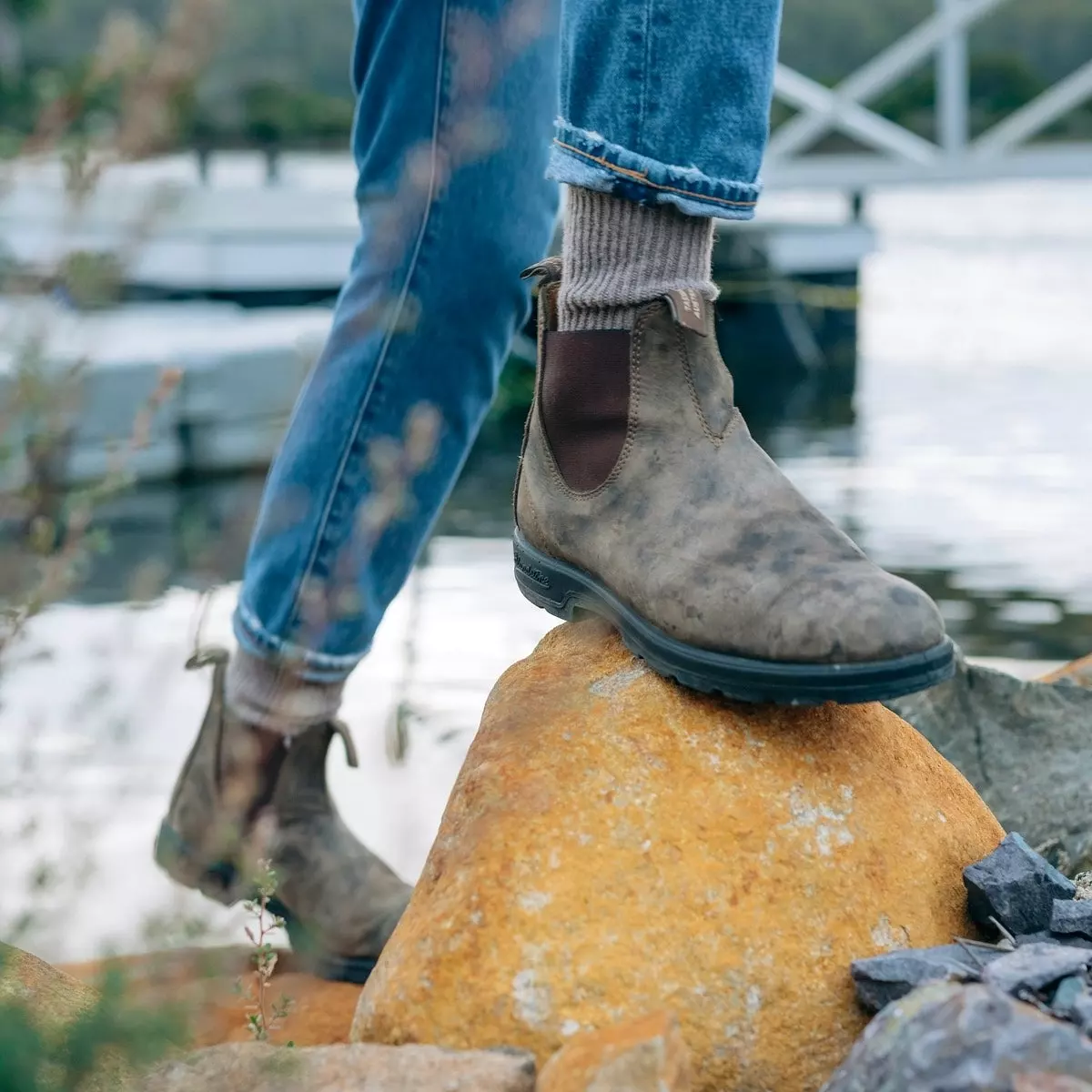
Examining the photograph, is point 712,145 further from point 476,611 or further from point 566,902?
point 476,611

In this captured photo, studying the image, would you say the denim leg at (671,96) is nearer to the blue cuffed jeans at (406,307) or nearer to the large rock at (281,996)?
the blue cuffed jeans at (406,307)

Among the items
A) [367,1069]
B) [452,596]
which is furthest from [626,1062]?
[452,596]

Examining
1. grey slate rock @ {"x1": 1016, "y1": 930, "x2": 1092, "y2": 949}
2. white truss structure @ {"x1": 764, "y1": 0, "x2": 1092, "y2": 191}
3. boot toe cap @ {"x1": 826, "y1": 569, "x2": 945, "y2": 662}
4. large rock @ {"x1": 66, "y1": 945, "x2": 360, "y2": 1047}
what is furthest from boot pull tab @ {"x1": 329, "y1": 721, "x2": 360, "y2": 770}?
white truss structure @ {"x1": 764, "y1": 0, "x2": 1092, "y2": 191}

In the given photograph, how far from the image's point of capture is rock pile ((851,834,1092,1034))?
127 cm

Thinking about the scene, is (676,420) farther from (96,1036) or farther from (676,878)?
(96,1036)

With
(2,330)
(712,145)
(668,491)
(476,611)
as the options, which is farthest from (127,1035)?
(476,611)

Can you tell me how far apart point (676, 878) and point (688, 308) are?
1.86 ft

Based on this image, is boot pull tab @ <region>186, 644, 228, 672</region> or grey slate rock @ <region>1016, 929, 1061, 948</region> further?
boot pull tab @ <region>186, 644, 228, 672</region>

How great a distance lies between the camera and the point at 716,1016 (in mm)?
1400

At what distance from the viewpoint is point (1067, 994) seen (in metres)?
1.25

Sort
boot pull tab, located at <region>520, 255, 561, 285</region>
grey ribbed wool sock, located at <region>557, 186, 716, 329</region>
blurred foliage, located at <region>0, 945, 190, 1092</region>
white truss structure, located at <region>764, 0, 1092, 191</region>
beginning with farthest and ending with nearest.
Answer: white truss structure, located at <region>764, 0, 1092, 191</region>, boot pull tab, located at <region>520, 255, 561, 285</region>, grey ribbed wool sock, located at <region>557, 186, 716, 329</region>, blurred foliage, located at <region>0, 945, 190, 1092</region>

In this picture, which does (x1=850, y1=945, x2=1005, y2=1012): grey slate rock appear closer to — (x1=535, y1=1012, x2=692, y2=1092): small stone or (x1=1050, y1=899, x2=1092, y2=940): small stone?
(x1=1050, y1=899, x2=1092, y2=940): small stone

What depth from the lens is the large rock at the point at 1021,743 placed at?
2016 millimetres

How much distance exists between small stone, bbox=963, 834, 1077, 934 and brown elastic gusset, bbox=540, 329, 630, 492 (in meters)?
0.56
